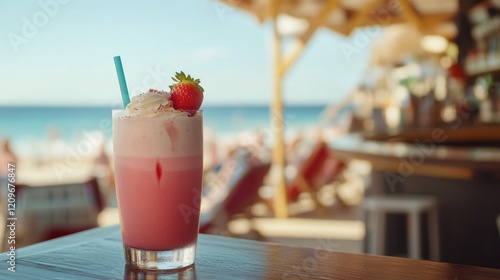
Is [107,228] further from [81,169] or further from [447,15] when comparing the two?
[81,169]

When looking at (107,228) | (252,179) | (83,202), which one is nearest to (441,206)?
(252,179)

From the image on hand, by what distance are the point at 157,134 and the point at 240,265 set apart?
0.24 metres

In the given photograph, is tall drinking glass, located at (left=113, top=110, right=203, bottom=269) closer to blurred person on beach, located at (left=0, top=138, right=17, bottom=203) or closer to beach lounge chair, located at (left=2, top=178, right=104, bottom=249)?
beach lounge chair, located at (left=2, top=178, right=104, bottom=249)

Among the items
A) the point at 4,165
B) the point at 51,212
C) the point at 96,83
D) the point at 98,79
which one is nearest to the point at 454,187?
the point at 51,212

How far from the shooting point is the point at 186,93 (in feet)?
2.95

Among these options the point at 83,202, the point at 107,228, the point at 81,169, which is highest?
the point at 107,228

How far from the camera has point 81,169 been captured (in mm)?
13867

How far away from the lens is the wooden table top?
0.83 metres

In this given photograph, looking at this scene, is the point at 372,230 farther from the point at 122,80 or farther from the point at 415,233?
the point at 122,80

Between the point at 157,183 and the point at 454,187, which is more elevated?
the point at 157,183

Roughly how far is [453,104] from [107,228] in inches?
187

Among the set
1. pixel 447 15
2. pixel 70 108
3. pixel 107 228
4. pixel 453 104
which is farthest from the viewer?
pixel 70 108

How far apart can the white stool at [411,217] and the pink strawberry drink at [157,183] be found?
2666 millimetres

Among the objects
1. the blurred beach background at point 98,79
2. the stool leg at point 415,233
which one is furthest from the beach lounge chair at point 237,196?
the blurred beach background at point 98,79
